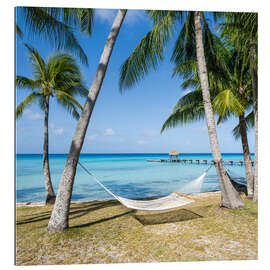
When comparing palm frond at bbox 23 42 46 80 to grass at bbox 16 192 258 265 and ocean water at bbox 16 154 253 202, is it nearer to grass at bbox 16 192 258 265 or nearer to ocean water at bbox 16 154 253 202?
ocean water at bbox 16 154 253 202

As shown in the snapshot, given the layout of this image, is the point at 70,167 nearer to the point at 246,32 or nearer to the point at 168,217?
the point at 168,217

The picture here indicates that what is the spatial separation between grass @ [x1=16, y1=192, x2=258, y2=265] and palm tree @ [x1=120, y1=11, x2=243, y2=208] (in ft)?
1.17

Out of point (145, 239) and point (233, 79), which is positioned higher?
point (233, 79)

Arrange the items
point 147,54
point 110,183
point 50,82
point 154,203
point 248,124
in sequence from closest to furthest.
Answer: point 154,203, point 147,54, point 50,82, point 248,124, point 110,183

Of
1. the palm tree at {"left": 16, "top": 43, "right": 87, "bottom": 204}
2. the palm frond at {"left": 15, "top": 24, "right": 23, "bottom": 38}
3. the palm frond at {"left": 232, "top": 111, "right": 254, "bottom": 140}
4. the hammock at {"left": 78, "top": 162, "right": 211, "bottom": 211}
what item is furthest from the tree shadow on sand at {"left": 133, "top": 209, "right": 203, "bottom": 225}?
the palm frond at {"left": 15, "top": 24, "right": 23, "bottom": 38}

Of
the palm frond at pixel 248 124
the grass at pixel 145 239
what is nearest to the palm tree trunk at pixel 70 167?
the grass at pixel 145 239

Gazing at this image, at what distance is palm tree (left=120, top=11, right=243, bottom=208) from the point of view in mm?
2414

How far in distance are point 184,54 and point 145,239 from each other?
2.61 m

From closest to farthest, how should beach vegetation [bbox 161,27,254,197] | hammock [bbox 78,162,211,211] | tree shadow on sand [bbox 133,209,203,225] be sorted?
hammock [bbox 78,162,211,211] < tree shadow on sand [bbox 133,209,203,225] < beach vegetation [bbox 161,27,254,197]

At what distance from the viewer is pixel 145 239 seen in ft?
6.32

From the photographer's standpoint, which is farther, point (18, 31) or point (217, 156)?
point (217, 156)

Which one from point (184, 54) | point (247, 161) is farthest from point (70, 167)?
point (247, 161)
